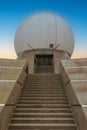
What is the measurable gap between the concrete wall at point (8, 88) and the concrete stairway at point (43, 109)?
1.28 ft

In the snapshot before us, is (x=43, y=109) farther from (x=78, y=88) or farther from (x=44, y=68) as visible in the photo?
(x=44, y=68)

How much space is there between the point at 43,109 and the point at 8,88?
152cm

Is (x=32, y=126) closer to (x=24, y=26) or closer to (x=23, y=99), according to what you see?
(x=23, y=99)

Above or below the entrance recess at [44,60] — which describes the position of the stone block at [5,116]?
above

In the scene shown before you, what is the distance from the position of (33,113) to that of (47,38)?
16.6m

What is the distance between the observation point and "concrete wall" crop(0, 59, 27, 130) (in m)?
6.66

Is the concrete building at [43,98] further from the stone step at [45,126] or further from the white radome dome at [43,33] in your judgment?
the white radome dome at [43,33]

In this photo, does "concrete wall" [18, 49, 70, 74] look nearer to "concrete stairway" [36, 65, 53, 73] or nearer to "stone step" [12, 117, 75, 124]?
"concrete stairway" [36, 65, 53, 73]

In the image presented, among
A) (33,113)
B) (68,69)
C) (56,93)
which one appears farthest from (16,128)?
(68,69)

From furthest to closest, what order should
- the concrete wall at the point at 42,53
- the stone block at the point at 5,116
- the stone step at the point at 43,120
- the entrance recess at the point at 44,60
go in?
the entrance recess at the point at 44,60
the concrete wall at the point at 42,53
the stone step at the point at 43,120
the stone block at the point at 5,116

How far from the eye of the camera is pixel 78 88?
7.77 metres

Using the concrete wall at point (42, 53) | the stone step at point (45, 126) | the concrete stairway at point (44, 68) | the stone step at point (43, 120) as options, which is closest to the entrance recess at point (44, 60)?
the concrete stairway at point (44, 68)

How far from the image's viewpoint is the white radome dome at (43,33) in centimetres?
2392

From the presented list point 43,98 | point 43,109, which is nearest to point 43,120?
point 43,109
